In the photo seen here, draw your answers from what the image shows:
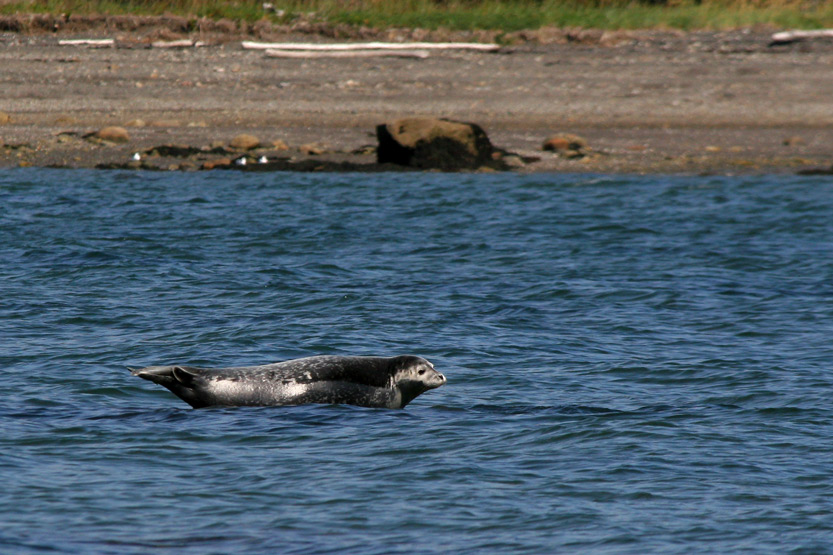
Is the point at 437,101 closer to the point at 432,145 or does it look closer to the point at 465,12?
the point at 432,145

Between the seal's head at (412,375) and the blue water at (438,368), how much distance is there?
22 centimetres

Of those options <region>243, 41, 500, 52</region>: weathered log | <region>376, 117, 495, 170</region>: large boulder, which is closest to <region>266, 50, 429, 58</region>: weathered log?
<region>243, 41, 500, 52</region>: weathered log

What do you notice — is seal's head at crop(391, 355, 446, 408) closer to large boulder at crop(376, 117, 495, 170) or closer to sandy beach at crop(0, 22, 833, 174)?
large boulder at crop(376, 117, 495, 170)

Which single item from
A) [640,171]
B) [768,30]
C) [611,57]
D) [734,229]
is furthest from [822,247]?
[768,30]

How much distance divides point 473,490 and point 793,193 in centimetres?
1724

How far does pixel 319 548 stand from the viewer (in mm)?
6383

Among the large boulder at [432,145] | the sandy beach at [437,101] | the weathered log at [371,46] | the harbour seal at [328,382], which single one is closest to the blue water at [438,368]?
the harbour seal at [328,382]

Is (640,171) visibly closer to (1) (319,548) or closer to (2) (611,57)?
(2) (611,57)

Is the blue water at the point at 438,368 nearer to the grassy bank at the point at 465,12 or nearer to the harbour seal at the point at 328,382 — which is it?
the harbour seal at the point at 328,382

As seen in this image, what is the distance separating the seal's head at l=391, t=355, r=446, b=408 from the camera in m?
9.23

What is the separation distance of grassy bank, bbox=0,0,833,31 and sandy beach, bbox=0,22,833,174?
1.82 meters

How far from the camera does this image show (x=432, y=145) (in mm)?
24766

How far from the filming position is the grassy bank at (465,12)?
3075cm

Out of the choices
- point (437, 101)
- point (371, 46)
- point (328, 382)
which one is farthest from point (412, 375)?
point (371, 46)
